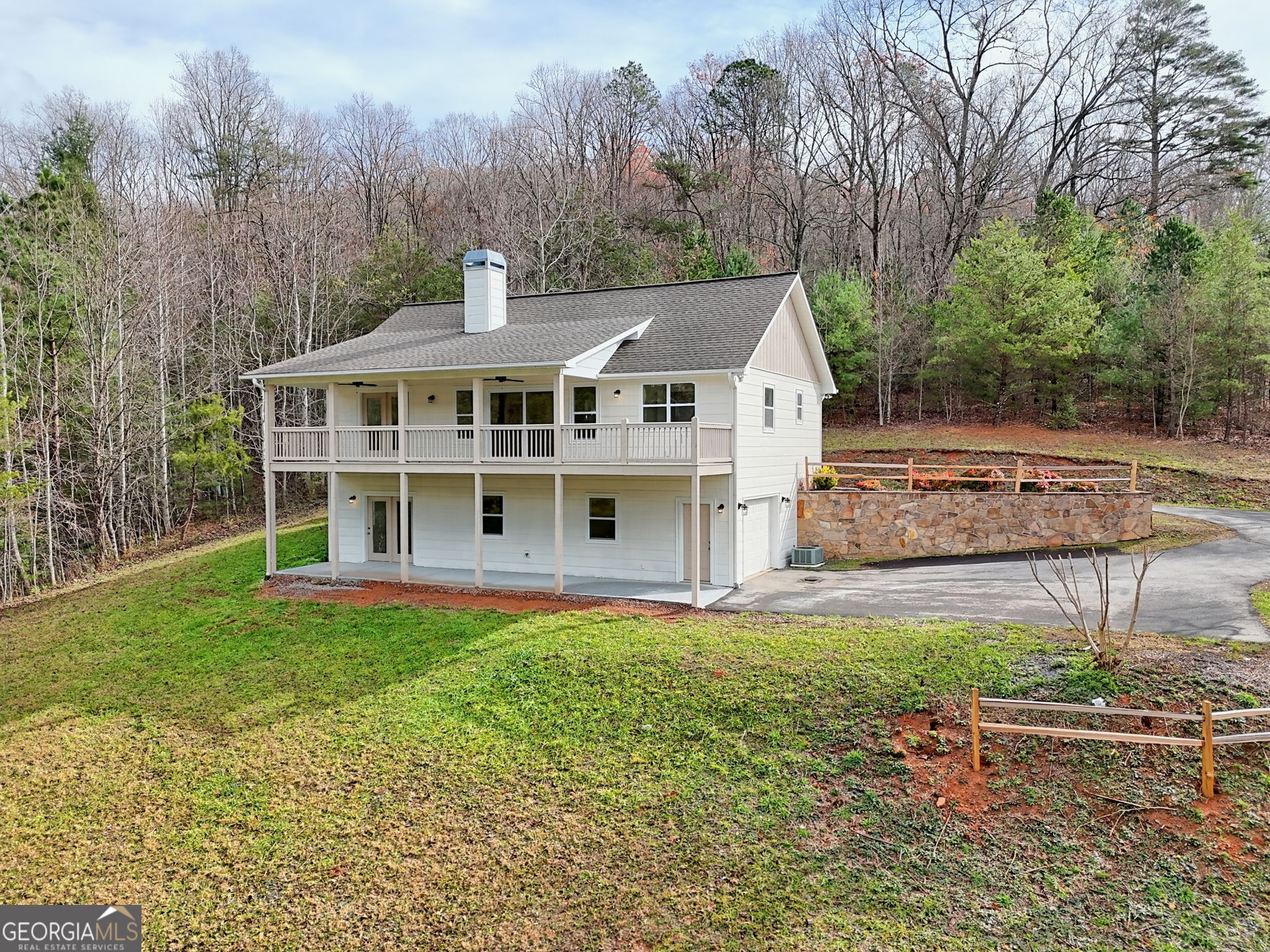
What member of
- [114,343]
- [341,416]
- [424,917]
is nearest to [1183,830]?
[424,917]

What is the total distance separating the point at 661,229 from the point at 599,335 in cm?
1879

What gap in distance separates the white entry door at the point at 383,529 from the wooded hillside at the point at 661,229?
23.5 ft

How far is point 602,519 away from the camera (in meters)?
16.7

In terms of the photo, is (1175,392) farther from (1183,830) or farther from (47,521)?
(47,521)

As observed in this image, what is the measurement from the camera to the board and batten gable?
15758 mm

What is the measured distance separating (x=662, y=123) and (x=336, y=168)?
16558mm

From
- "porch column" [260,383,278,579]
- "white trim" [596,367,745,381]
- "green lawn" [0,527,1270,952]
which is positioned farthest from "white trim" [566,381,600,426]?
"porch column" [260,383,278,579]

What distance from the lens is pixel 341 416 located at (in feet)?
63.9

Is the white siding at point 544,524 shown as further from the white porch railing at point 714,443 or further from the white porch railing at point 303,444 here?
the white porch railing at point 303,444

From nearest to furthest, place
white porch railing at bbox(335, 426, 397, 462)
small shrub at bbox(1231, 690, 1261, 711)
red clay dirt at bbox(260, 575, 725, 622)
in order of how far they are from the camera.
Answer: small shrub at bbox(1231, 690, 1261, 711) → red clay dirt at bbox(260, 575, 725, 622) → white porch railing at bbox(335, 426, 397, 462)

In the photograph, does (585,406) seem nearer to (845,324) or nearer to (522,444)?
(522,444)

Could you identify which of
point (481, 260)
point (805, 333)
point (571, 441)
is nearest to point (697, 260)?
point (805, 333)

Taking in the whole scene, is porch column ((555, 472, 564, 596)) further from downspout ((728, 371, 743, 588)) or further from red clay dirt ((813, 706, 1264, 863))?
red clay dirt ((813, 706, 1264, 863))

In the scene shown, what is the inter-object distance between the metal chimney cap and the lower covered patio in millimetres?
7770
